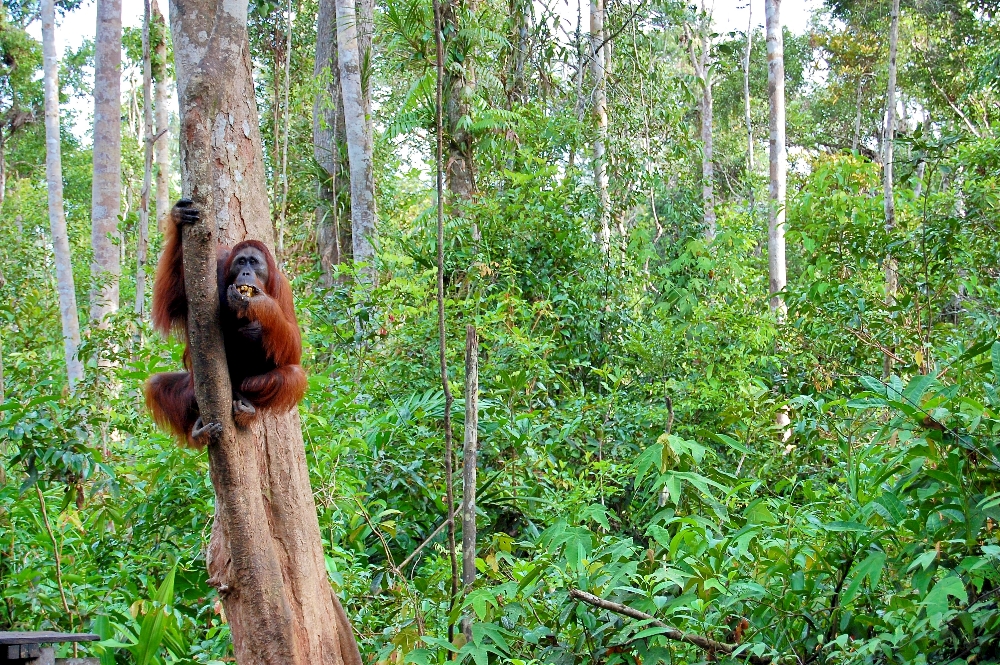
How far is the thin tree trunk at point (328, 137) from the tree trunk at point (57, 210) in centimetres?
289

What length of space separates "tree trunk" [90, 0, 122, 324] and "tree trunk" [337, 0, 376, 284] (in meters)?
3.24

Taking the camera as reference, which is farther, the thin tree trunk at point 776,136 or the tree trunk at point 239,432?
the thin tree trunk at point 776,136

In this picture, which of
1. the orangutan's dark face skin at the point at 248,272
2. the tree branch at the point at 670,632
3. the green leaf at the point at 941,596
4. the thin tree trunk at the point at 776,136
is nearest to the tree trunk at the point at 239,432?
the orangutan's dark face skin at the point at 248,272

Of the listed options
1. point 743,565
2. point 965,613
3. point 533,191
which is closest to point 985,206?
point 533,191

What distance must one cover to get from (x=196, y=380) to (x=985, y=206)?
6087 millimetres

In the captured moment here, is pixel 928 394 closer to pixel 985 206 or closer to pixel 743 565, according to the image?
pixel 743 565

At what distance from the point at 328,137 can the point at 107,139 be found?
3.01m

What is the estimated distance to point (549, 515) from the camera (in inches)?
166

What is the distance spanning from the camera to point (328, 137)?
1208 cm

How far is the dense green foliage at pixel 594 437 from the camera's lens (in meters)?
2.80

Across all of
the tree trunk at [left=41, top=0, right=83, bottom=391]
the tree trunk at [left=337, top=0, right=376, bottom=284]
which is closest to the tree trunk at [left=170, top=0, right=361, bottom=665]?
the tree trunk at [left=337, top=0, right=376, bottom=284]

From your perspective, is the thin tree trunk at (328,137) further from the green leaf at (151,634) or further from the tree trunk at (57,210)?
the green leaf at (151,634)

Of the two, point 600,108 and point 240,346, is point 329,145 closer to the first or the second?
point 600,108

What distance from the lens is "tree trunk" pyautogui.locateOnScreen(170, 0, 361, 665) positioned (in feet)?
8.13
